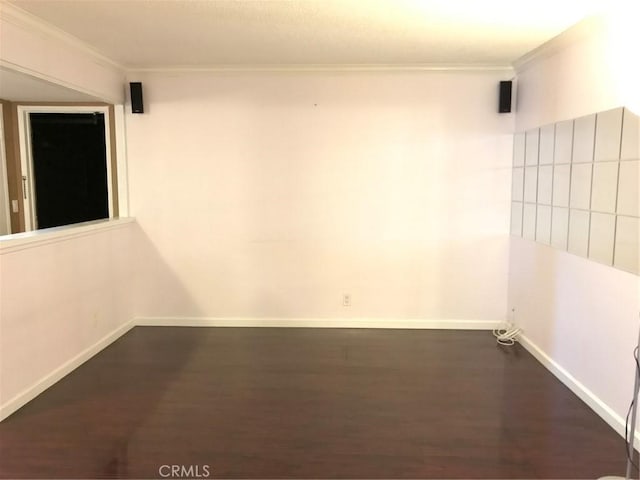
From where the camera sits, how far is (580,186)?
10.3 ft

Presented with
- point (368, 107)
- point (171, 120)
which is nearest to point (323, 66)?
point (368, 107)

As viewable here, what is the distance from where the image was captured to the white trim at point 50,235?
2871 millimetres

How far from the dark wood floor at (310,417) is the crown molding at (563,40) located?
232cm

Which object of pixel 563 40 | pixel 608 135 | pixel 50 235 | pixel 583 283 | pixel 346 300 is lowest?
pixel 346 300

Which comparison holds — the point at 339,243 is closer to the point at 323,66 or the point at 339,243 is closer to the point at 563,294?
the point at 323,66

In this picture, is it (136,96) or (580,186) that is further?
(136,96)

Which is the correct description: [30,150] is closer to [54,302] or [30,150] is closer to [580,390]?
[54,302]

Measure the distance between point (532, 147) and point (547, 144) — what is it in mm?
293

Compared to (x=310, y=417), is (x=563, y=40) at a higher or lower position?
higher

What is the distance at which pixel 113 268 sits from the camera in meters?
4.18

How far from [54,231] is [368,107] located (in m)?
2.77

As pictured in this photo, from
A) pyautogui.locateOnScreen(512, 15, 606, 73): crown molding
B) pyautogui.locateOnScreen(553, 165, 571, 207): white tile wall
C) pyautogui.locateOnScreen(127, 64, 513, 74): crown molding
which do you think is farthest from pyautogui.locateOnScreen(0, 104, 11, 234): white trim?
pyautogui.locateOnScreen(553, 165, 571, 207): white tile wall

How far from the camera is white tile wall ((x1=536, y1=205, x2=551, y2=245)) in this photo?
360 cm

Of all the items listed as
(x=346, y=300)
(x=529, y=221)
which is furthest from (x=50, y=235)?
(x=529, y=221)
